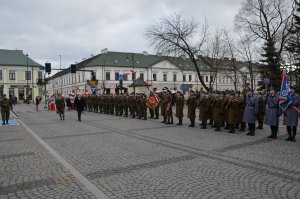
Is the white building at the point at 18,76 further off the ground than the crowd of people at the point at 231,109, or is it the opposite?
the white building at the point at 18,76

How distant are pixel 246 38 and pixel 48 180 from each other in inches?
1425

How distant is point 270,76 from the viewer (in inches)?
1240

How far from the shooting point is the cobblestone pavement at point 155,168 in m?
5.33

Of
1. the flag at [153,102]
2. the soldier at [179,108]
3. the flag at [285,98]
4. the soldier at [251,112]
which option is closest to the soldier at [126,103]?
the flag at [153,102]

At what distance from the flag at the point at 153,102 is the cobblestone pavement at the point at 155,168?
9266 millimetres

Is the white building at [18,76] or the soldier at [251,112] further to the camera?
the white building at [18,76]

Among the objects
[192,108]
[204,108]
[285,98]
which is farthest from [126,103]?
[285,98]

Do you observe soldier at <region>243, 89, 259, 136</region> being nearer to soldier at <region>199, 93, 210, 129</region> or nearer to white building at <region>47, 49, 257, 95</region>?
soldier at <region>199, 93, 210, 129</region>

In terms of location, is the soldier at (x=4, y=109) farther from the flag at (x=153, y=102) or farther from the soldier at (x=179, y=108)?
the soldier at (x=179, y=108)

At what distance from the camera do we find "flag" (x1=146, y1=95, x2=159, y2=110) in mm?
20281

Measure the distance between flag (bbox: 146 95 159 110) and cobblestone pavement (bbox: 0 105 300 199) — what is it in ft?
30.4

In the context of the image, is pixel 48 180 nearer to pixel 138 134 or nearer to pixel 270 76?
pixel 138 134

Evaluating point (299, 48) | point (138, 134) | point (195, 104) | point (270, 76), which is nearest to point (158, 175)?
point (138, 134)

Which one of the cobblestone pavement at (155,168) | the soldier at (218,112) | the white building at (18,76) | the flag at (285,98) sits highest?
the white building at (18,76)
